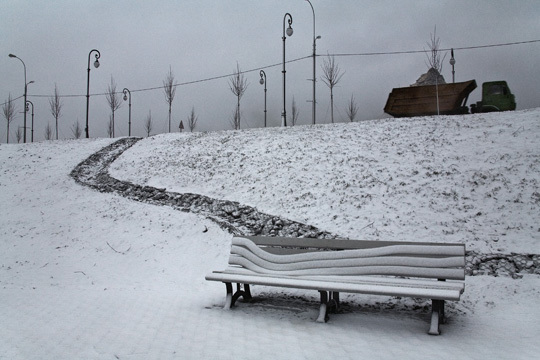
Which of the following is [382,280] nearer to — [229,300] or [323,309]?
[323,309]

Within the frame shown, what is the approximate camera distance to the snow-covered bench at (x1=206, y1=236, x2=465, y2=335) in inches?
200

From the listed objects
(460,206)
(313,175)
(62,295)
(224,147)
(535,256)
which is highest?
(224,147)

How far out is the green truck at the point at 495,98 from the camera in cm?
1866

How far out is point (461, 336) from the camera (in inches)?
192

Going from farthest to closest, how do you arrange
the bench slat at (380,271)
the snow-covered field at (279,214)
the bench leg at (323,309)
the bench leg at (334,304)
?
the bench leg at (334,304), the bench leg at (323,309), the bench slat at (380,271), the snow-covered field at (279,214)

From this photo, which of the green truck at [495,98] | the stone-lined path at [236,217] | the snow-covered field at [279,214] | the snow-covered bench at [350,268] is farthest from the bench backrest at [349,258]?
the green truck at [495,98]

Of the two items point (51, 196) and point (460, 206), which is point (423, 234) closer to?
point (460, 206)

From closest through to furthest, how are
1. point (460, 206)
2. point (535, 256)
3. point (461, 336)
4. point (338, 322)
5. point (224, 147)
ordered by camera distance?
point (461, 336) < point (338, 322) < point (535, 256) < point (460, 206) < point (224, 147)

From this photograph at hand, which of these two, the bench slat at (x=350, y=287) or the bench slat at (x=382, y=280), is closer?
the bench slat at (x=350, y=287)

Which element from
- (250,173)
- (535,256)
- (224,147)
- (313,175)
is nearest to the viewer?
(535,256)

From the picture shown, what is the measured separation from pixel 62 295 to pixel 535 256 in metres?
7.66

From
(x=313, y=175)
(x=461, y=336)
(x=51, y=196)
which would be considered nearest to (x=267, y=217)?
(x=313, y=175)

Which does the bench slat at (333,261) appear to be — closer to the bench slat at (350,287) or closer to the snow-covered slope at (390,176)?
the bench slat at (350,287)

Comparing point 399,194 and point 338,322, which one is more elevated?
point 399,194
